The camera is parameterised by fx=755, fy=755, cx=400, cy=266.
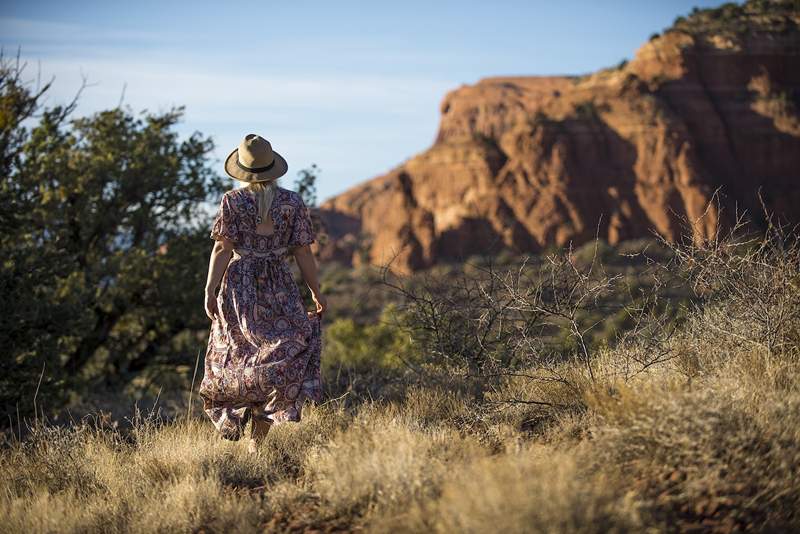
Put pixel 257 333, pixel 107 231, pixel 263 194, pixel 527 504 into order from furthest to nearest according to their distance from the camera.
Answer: pixel 107 231 → pixel 263 194 → pixel 257 333 → pixel 527 504

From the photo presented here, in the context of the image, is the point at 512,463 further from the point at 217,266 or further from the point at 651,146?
the point at 651,146

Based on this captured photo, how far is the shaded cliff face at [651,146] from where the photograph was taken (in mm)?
56688

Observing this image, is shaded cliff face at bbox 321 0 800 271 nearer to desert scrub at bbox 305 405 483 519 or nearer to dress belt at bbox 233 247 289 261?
dress belt at bbox 233 247 289 261

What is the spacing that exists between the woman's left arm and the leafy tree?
18.1 feet

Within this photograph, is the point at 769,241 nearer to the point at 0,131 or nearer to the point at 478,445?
the point at 478,445

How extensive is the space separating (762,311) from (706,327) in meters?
0.41

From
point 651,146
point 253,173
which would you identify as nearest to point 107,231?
point 253,173

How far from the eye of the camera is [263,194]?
4.66 m

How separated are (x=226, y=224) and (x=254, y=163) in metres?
0.43

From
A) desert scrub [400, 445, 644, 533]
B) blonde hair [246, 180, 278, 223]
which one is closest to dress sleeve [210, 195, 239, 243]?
blonde hair [246, 180, 278, 223]

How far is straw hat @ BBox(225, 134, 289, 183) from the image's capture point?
4691mm

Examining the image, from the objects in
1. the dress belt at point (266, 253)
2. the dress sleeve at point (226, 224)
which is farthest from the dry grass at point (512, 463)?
the dress sleeve at point (226, 224)

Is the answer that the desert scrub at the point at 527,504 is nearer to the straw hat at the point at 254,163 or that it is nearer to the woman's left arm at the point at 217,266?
the woman's left arm at the point at 217,266

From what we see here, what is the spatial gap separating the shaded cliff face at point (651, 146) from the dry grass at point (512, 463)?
50268 mm
